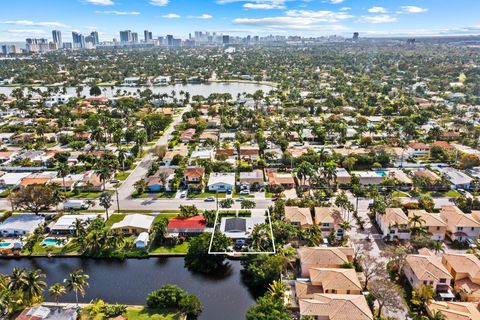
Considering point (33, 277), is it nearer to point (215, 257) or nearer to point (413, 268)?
point (215, 257)

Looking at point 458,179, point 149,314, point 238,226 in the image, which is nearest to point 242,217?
point 238,226

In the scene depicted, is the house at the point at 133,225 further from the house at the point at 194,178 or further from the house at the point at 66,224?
the house at the point at 194,178

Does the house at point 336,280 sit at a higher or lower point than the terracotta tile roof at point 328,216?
lower

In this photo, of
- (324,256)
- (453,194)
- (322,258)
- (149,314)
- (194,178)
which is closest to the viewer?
(149,314)

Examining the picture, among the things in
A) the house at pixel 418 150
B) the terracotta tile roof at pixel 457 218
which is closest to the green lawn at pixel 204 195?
the terracotta tile roof at pixel 457 218

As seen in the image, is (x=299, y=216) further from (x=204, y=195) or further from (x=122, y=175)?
(x=122, y=175)

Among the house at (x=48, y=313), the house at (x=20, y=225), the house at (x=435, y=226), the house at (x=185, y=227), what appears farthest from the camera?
the house at (x=20, y=225)

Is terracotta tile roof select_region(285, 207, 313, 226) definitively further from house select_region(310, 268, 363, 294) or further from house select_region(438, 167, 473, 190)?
house select_region(438, 167, 473, 190)
